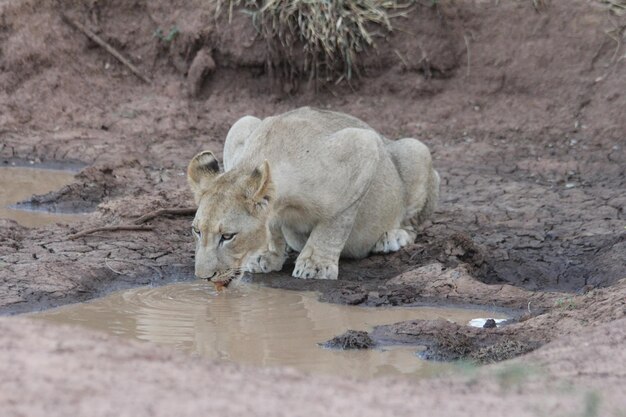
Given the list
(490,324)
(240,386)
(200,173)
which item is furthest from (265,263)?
(240,386)

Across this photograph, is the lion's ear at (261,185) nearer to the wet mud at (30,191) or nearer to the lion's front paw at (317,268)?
the lion's front paw at (317,268)

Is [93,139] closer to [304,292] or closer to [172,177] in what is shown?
[172,177]

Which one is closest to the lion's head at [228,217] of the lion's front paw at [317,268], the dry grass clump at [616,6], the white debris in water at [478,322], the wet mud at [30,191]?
the lion's front paw at [317,268]

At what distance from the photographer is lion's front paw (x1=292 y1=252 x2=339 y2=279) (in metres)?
8.19

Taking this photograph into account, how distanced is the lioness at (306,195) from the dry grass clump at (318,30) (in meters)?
3.11

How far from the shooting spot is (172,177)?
10789mm

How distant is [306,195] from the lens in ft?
25.9

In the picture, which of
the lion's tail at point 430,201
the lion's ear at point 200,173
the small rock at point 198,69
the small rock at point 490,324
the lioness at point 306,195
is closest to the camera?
the small rock at point 490,324

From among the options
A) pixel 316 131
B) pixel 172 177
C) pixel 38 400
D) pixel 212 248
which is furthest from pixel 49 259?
pixel 38 400

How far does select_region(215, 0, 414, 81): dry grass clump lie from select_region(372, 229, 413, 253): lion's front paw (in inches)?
152

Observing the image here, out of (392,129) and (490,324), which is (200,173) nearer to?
(490,324)

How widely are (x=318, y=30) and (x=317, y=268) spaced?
4.60 meters

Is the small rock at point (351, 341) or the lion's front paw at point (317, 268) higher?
the small rock at point (351, 341)

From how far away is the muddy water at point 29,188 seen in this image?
9.57 m
